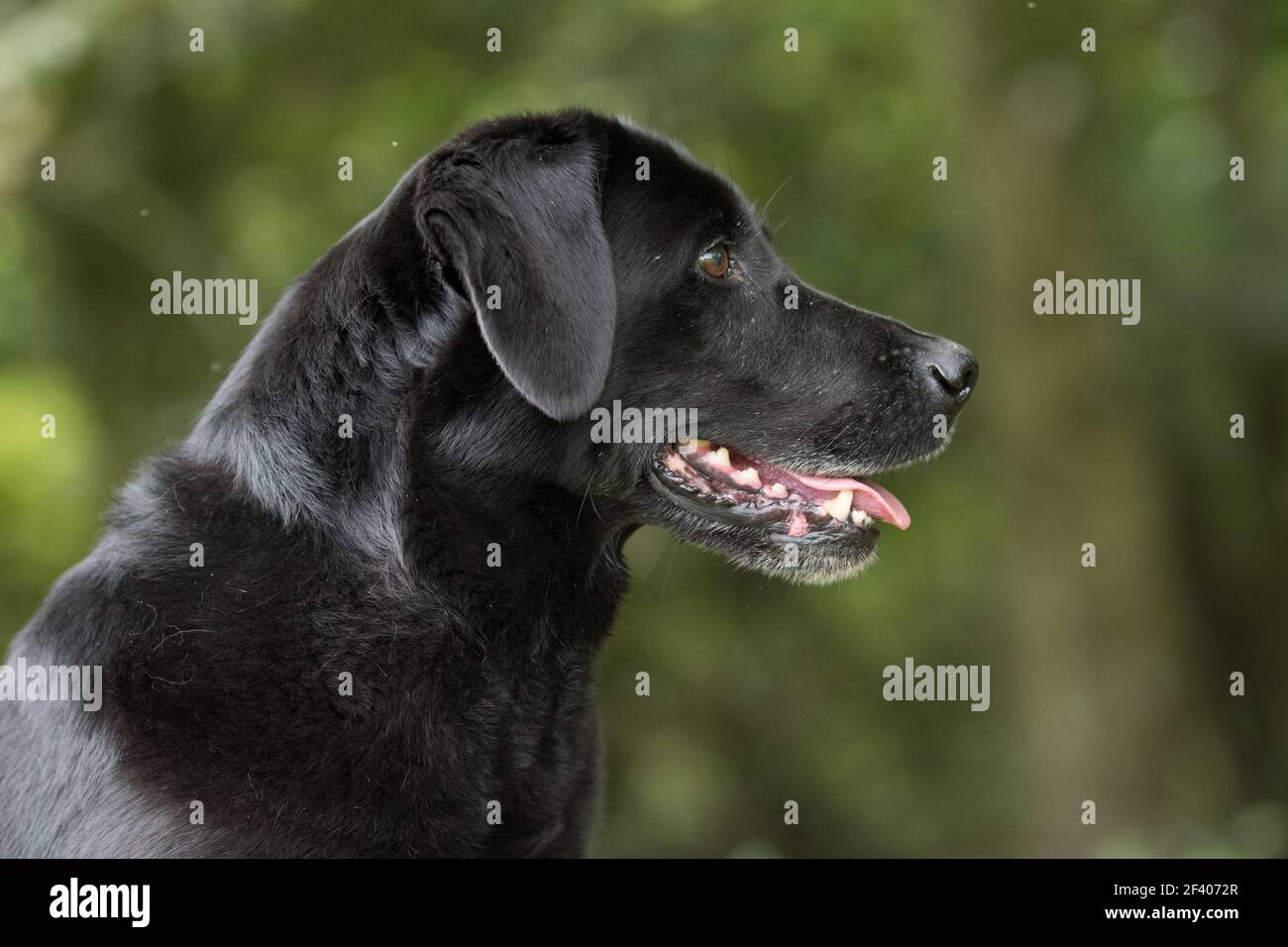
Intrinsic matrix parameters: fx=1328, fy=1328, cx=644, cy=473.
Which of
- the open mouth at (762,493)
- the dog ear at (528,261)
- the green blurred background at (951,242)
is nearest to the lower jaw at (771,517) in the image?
the open mouth at (762,493)

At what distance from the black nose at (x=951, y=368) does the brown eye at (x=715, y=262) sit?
1.98 feet

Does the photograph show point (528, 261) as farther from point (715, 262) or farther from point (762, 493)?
point (762, 493)

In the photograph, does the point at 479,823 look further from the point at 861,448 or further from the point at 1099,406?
the point at 1099,406

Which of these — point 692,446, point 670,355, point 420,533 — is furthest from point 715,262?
point 420,533

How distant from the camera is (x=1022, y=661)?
707 cm

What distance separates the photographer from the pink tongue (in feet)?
11.6

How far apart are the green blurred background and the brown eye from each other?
3.08 m

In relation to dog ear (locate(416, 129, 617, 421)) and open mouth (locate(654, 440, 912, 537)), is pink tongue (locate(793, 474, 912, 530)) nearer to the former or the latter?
open mouth (locate(654, 440, 912, 537))

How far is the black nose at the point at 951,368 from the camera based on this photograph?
355 centimetres

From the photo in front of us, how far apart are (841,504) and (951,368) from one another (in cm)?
48

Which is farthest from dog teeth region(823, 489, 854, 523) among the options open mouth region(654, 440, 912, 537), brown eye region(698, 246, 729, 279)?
brown eye region(698, 246, 729, 279)

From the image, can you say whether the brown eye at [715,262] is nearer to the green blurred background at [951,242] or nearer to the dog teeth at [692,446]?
the dog teeth at [692,446]

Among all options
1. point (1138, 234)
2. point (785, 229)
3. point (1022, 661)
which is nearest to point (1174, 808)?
point (1022, 661)
